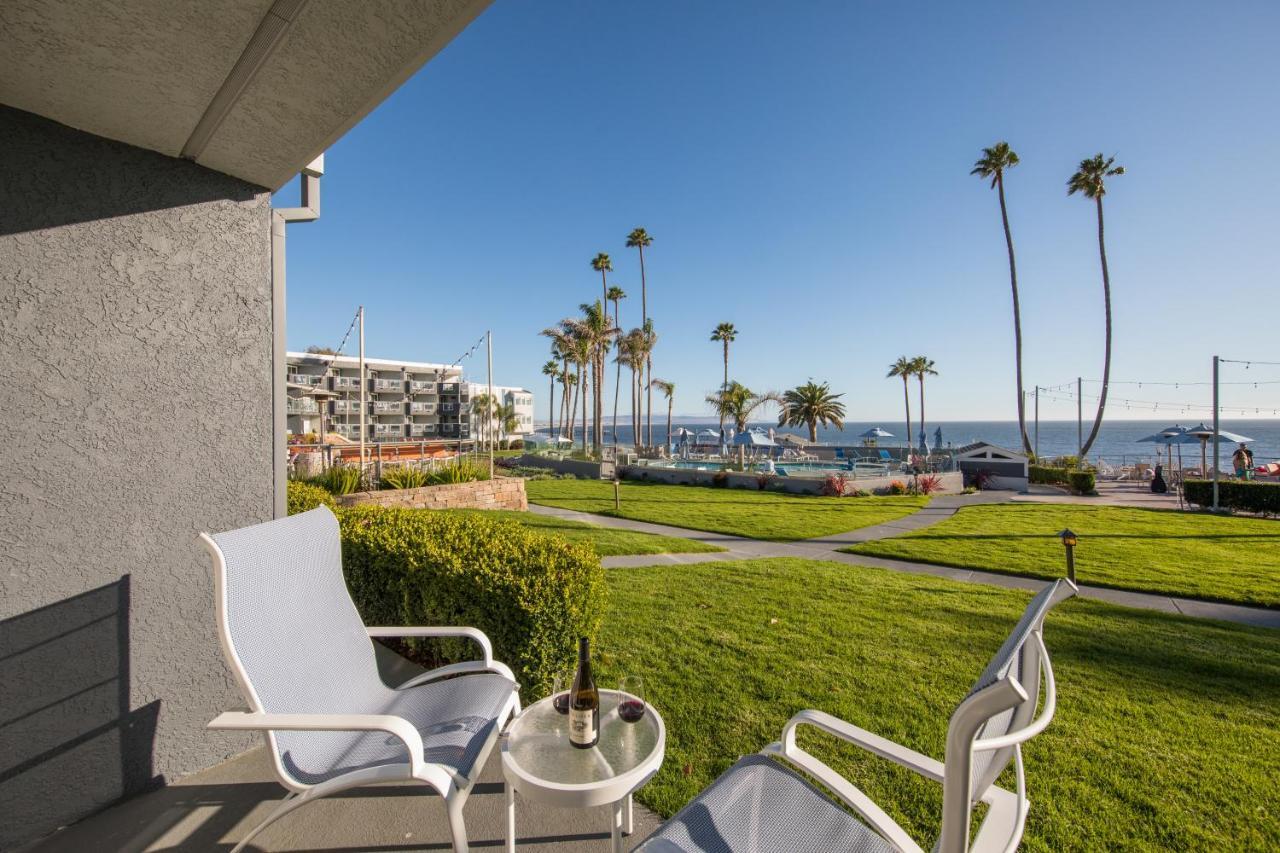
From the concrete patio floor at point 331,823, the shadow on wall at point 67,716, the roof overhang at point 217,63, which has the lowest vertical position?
the concrete patio floor at point 331,823

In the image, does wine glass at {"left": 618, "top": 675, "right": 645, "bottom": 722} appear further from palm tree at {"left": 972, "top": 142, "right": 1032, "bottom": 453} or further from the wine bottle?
palm tree at {"left": 972, "top": 142, "right": 1032, "bottom": 453}

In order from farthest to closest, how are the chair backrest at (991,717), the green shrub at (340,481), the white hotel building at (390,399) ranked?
1. the white hotel building at (390,399)
2. the green shrub at (340,481)
3. the chair backrest at (991,717)

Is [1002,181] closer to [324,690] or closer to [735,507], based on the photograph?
[735,507]

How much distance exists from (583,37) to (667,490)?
12761 millimetres

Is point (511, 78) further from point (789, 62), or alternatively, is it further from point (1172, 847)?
point (1172, 847)

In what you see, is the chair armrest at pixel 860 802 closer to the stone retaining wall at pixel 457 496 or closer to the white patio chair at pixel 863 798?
the white patio chair at pixel 863 798

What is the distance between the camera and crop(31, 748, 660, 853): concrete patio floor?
6.60ft

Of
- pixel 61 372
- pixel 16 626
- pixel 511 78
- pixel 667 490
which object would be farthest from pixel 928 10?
pixel 667 490

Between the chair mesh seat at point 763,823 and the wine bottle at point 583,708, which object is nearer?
the chair mesh seat at point 763,823

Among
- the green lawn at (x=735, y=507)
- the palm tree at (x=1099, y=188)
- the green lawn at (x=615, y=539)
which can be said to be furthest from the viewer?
the palm tree at (x=1099, y=188)

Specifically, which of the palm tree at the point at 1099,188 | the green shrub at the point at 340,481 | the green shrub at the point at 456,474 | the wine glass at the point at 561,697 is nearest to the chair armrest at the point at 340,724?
the wine glass at the point at 561,697

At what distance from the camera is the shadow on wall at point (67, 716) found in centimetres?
198

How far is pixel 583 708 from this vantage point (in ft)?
5.68

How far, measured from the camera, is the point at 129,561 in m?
2.25
